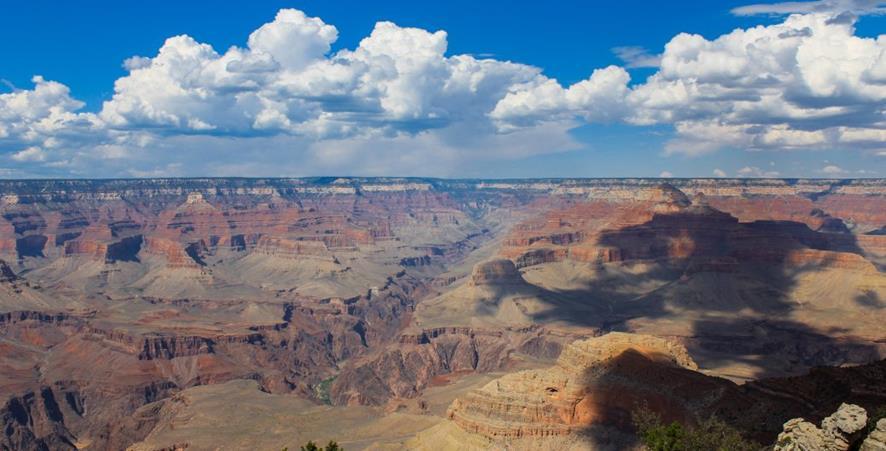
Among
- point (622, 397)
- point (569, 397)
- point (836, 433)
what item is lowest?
point (569, 397)

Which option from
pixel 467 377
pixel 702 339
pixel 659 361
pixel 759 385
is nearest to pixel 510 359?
pixel 467 377

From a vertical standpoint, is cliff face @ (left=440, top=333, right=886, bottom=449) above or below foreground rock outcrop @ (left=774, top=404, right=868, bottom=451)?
below

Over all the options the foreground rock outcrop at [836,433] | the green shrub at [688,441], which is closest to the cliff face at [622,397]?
the green shrub at [688,441]

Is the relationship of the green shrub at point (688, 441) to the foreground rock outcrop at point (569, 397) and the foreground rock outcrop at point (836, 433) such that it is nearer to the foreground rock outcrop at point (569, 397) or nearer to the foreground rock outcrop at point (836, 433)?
the foreground rock outcrop at point (836, 433)

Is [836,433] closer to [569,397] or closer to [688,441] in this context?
[688,441]

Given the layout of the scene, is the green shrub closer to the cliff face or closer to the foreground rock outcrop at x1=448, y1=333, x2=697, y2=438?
the cliff face

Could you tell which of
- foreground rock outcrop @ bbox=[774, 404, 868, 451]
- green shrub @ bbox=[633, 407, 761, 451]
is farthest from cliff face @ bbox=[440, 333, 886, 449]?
foreground rock outcrop @ bbox=[774, 404, 868, 451]

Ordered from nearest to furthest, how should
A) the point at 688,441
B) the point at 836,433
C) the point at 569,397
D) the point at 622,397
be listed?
1. the point at 836,433
2. the point at 688,441
3. the point at 622,397
4. the point at 569,397

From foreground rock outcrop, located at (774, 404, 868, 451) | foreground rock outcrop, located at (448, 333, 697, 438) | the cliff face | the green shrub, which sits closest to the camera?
foreground rock outcrop, located at (774, 404, 868, 451)

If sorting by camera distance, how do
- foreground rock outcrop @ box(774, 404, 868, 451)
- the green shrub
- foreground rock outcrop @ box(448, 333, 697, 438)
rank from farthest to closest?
1. foreground rock outcrop @ box(448, 333, 697, 438)
2. the green shrub
3. foreground rock outcrop @ box(774, 404, 868, 451)

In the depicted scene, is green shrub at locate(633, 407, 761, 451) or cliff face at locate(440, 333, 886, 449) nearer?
green shrub at locate(633, 407, 761, 451)

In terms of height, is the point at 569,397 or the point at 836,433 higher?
the point at 836,433

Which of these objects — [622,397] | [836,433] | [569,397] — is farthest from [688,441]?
[569,397]
